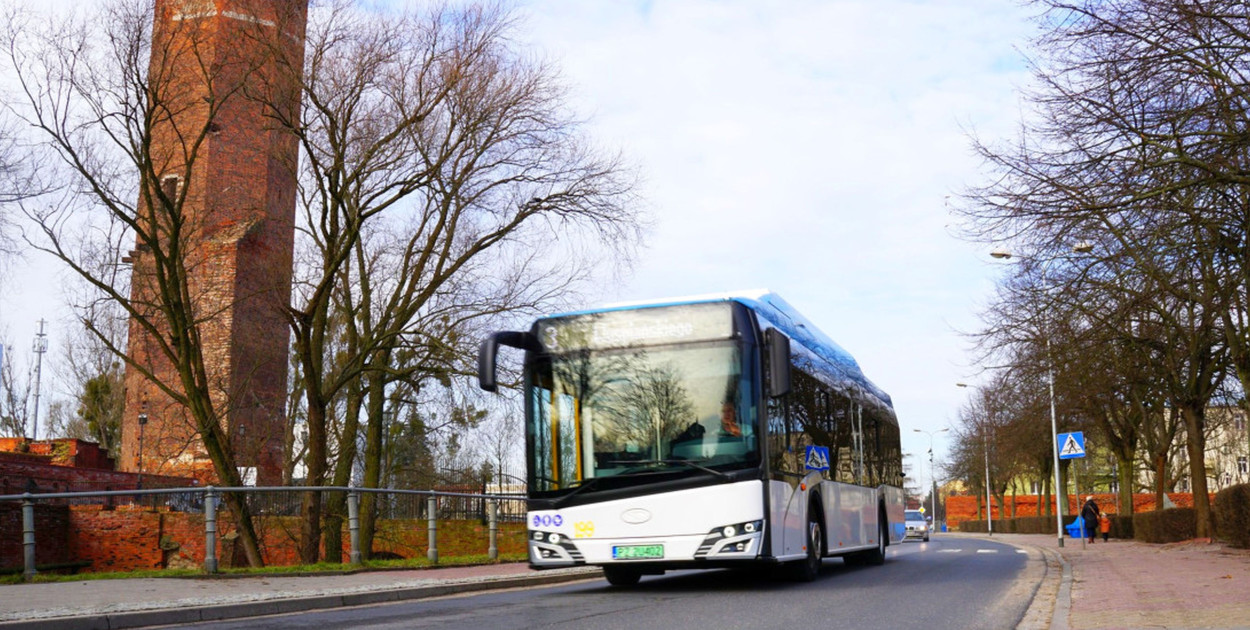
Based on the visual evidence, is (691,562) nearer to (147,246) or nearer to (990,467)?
(147,246)

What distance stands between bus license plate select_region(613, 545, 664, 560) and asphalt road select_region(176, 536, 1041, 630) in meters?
0.45

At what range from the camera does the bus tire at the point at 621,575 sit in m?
15.1

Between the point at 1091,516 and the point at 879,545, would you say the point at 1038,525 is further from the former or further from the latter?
the point at 879,545

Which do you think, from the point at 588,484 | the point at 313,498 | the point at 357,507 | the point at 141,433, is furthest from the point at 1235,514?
the point at 141,433

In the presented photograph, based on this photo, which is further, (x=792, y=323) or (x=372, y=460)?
(x=372, y=460)

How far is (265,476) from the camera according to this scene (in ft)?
143

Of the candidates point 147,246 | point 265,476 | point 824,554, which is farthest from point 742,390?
point 265,476

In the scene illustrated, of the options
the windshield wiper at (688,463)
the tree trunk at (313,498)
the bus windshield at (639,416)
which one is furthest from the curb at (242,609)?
the tree trunk at (313,498)

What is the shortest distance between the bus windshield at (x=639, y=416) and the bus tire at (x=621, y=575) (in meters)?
2.40

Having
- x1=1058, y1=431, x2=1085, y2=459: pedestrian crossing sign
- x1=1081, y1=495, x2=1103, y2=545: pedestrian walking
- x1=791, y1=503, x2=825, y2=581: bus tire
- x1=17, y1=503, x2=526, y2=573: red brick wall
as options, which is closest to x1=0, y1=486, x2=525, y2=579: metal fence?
x1=17, y1=503, x2=526, y2=573: red brick wall

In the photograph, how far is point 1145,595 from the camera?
40.3ft

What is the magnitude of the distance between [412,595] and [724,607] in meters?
4.05

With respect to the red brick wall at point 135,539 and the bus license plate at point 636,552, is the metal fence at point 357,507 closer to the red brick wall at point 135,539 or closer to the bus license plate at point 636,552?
the red brick wall at point 135,539

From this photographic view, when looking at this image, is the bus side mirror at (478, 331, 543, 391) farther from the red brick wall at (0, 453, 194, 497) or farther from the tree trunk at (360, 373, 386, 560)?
the red brick wall at (0, 453, 194, 497)
